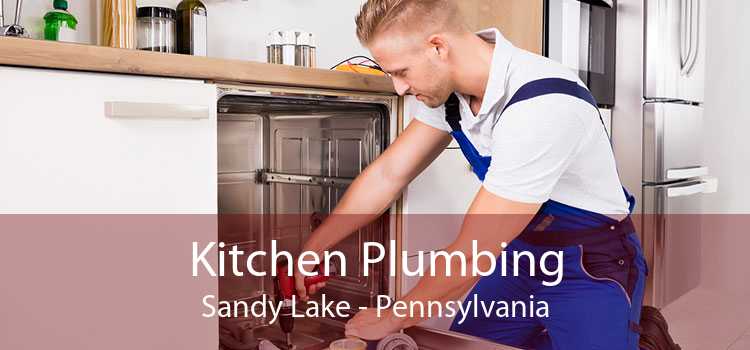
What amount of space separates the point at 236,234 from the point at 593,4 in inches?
61.3

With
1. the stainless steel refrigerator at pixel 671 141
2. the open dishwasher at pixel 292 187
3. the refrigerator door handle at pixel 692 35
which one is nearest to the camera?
the open dishwasher at pixel 292 187

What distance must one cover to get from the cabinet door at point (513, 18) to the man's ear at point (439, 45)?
0.84 metres

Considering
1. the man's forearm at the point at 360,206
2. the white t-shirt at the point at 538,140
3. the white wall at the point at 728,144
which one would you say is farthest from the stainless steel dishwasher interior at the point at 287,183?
the white wall at the point at 728,144

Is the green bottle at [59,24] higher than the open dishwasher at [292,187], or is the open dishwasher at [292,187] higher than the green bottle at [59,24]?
the green bottle at [59,24]

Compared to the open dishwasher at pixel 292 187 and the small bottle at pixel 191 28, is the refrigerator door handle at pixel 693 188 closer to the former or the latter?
the open dishwasher at pixel 292 187

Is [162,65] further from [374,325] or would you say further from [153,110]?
[374,325]

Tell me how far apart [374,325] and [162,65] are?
57 centimetres

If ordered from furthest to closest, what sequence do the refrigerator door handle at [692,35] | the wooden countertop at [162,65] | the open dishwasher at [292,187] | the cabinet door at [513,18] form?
the refrigerator door handle at [692,35] < the cabinet door at [513,18] < the open dishwasher at [292,187] < the wooden countertop at [162,65]

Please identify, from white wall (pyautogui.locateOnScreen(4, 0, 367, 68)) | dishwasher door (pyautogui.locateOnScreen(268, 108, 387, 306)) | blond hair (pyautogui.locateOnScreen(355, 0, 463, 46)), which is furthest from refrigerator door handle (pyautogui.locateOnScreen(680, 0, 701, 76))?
blond hair (pyautogui.locateOnScreen(355, 0, 463, 46))

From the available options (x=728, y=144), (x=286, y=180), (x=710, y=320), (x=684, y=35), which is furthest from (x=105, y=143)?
(x=728, y=144)

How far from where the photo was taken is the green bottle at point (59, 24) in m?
1.43

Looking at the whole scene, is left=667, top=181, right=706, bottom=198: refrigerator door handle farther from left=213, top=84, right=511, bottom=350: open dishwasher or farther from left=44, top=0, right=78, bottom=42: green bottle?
left=44, top=0, right=78, bottom=42: green bottle

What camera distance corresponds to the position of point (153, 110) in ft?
3.75

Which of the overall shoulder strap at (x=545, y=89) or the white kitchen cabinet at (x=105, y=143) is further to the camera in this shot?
the overall shoulder strap at (x=545, y=89)
